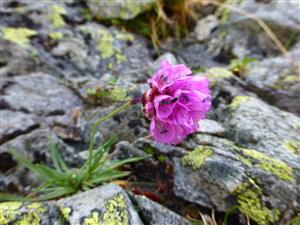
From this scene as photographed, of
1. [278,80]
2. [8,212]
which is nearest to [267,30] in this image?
[278,80]

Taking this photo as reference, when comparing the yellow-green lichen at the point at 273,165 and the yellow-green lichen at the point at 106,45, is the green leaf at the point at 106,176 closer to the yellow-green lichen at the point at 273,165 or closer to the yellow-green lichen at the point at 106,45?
the yellow-green lichen at the point at 273,165

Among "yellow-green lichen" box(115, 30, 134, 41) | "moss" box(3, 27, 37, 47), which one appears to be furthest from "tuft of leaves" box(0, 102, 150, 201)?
"yellow-green lichen" box(115, 30, 134, 41)

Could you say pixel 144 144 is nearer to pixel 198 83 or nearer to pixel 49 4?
pixel 198 83

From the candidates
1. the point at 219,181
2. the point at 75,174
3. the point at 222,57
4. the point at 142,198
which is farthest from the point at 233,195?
the point at 222,57

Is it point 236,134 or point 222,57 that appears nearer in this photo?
point 236,134

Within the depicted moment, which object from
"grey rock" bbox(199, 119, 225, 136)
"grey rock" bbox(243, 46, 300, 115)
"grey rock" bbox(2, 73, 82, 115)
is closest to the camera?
"grey rock" bbox(199, 119, 225, 136)

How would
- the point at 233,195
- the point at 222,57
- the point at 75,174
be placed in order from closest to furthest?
the point at 233,195
the point at 75,174
the point at 222,57

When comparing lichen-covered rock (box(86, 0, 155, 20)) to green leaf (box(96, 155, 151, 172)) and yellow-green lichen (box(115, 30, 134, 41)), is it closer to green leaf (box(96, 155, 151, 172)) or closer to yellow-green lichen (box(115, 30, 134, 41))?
yellow-green lichen (box(115, 30, 134, 41))
